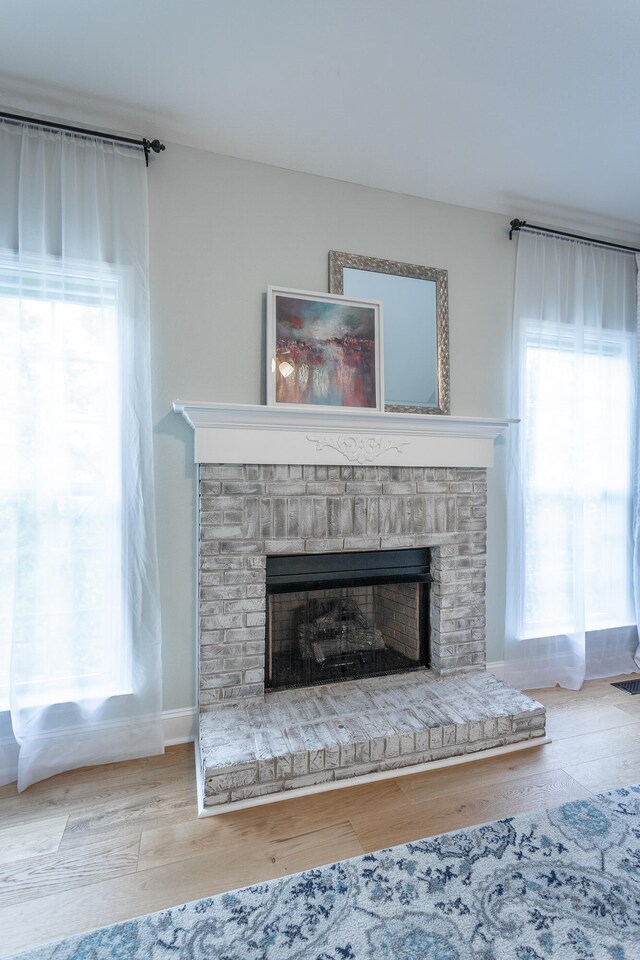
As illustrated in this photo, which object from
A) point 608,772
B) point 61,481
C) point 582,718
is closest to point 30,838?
point 61,481

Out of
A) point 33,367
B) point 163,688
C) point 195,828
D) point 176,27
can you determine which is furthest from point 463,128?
point 195,828

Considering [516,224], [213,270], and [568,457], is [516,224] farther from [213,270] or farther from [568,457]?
[213,270]

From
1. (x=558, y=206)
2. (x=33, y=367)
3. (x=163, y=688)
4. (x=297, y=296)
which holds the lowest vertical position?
(x=163, y=688)

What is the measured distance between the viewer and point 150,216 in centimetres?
220

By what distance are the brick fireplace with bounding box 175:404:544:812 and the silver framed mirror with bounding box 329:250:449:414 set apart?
0.69 feet

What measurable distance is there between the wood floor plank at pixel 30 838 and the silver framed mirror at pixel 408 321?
222 centimetres

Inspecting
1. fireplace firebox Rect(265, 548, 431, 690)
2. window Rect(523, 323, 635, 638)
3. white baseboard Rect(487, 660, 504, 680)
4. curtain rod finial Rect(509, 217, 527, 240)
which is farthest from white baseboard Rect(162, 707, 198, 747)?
curtain rod finial Rect(509, 217, 527, 240)

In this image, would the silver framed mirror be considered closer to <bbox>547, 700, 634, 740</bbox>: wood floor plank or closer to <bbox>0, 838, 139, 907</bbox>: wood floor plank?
<bbox>547, 700, 634, 740</bbox>: wood floor plank

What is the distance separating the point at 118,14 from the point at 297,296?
114cm

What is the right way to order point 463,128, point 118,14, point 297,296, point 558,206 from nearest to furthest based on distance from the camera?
point 118,14 → point 463,128 → point 297,296 → point 558,206

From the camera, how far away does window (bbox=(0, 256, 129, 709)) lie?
1.97 meters

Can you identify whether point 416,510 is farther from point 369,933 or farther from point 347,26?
point 347,26

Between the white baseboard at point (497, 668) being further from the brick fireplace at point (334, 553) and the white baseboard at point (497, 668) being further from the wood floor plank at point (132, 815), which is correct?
the wood floor plank at point (132, 815)

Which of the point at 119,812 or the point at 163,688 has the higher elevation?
the point at 163,688
